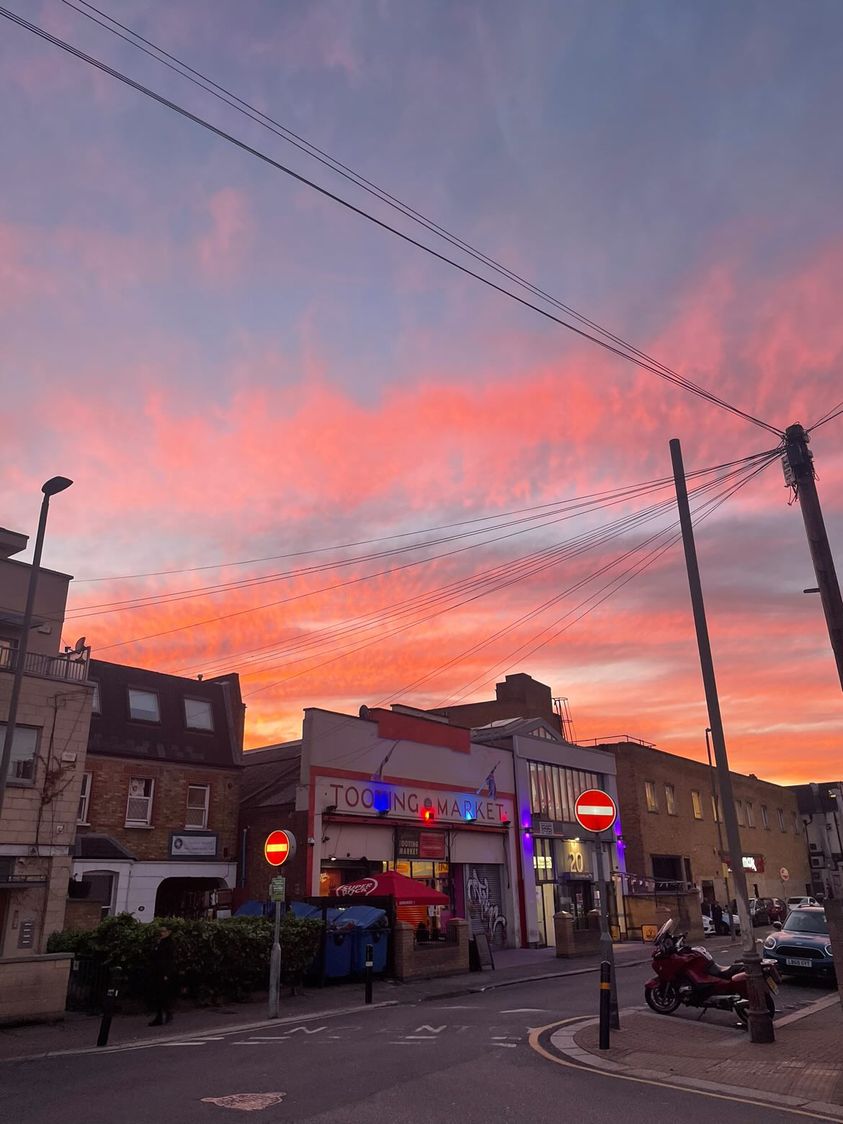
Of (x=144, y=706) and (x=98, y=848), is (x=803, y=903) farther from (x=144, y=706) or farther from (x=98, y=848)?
(x=144, y=706)

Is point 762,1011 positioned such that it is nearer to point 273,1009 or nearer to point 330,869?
point 273,1009

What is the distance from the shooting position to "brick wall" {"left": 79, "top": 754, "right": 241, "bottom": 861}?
2664 cm

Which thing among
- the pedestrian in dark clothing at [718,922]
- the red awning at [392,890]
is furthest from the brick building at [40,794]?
the pedestrian in dark clothing at [718,922]

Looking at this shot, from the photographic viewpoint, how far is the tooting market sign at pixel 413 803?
89.2 feet

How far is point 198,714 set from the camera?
103ft

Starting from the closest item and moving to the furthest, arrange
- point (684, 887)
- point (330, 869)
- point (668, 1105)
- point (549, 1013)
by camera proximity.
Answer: point (668, 1105)
point (549, 1013)
point (330, 869)
point (684, 887)

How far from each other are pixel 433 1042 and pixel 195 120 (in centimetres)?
1405

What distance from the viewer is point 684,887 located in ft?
145

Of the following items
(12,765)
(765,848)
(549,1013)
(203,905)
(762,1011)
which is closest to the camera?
(762,1011)

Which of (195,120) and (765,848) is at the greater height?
(195,120)

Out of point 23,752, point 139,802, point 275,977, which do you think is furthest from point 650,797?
point 23,752

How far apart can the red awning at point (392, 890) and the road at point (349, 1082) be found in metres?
7.40

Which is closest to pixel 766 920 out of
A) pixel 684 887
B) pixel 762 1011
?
pixel 684 887

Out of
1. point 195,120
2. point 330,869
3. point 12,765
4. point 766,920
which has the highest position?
point 195,120
